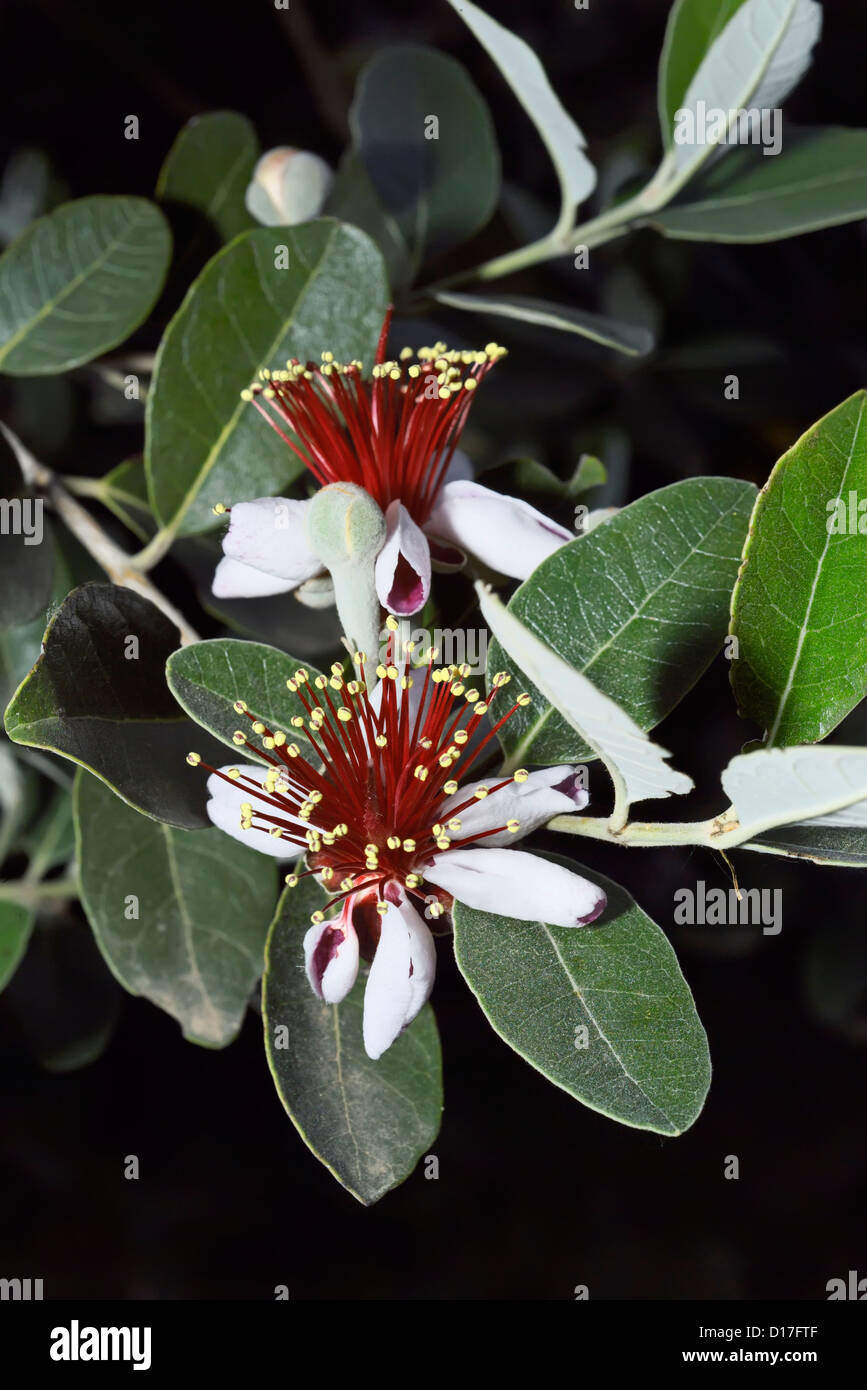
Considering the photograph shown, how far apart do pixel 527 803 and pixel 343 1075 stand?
215 mm

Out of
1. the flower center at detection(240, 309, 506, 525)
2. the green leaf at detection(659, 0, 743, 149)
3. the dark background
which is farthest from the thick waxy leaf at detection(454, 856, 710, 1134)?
the dark background

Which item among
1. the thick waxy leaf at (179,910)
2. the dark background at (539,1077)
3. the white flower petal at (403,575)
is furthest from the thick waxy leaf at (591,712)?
the dark background at (539,1077)

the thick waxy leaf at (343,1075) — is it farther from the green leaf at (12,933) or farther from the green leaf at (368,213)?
the green leaf at (368,213)

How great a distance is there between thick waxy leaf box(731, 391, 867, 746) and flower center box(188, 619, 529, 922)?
0.46 feet

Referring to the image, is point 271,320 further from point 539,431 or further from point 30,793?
point 539,431

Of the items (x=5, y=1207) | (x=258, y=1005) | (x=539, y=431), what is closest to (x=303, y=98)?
(x=539, y=431)

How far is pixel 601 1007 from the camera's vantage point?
69cm

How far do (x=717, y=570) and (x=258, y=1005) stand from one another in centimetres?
57

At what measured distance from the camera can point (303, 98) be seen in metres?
1.88

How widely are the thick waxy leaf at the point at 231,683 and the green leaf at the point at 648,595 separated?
Answer: 14 cm

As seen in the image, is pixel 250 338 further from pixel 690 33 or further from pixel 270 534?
pixel 690 33

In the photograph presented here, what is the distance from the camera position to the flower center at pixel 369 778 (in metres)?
0.72

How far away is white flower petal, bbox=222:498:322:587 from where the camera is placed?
0.75 m

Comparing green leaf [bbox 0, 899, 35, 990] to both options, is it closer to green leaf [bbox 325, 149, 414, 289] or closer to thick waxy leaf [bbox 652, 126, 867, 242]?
green leaf [bbox 325, 149, 414, 289]
